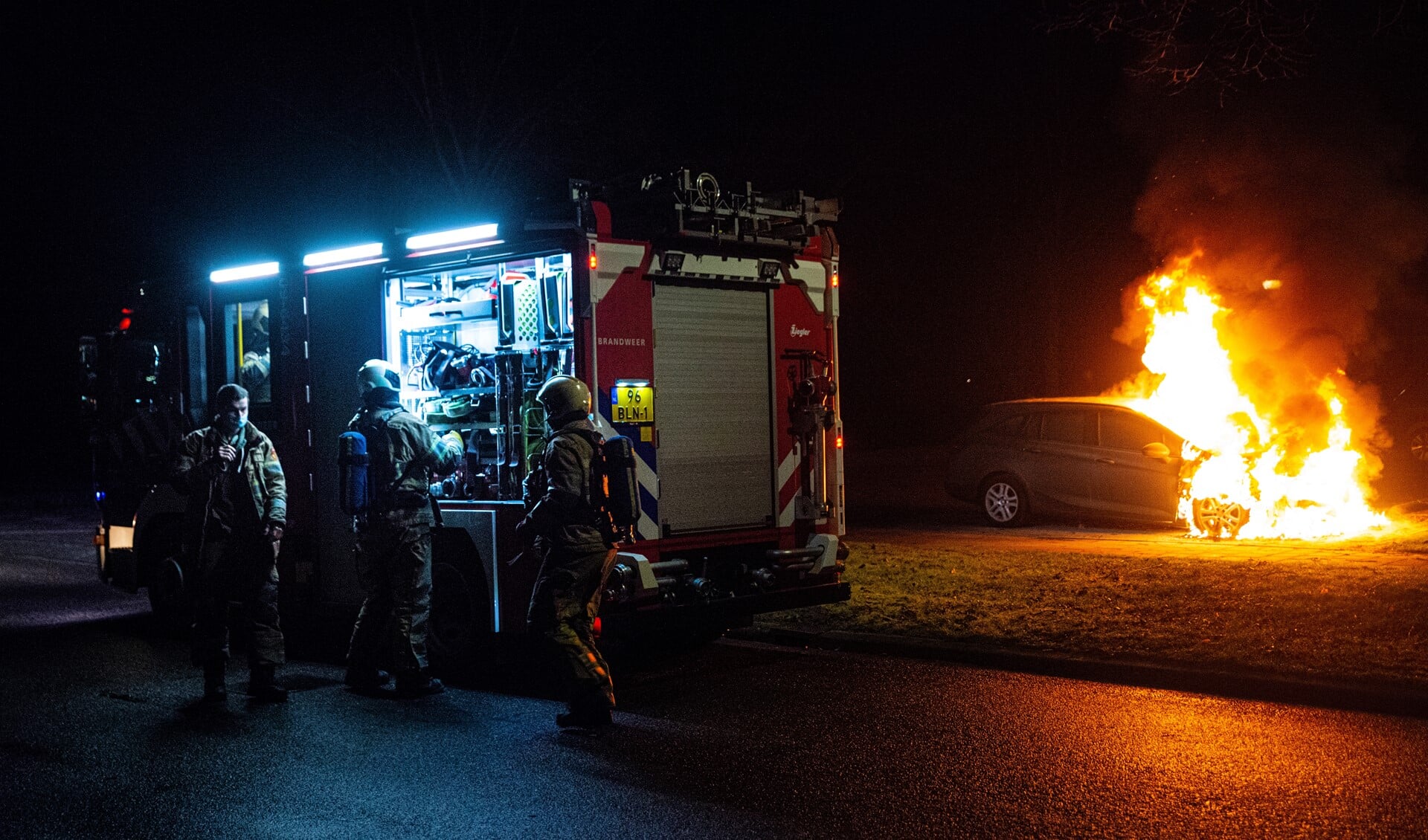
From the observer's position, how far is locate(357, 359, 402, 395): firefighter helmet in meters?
7.82

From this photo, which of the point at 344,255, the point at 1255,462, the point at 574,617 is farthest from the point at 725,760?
the point at 1255,462

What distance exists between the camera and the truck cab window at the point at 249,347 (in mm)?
9820

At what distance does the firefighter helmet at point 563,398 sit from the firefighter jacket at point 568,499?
7cm

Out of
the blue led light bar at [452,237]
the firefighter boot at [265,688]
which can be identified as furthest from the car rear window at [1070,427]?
the firefighter boot at [265,688]

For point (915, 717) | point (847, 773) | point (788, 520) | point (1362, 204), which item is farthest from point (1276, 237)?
point (847, 773)

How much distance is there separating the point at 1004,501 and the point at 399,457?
29.3 ft

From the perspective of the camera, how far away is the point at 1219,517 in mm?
12797

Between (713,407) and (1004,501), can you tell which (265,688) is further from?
(1004,501)

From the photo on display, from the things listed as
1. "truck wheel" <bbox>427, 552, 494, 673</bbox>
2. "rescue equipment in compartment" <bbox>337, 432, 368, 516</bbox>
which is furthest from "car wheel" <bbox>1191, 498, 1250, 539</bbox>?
"rescue equipment in compartment" <bbox>337, 432, 368, 516</bbox>

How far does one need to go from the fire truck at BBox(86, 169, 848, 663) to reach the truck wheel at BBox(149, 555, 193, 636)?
0.19 ft

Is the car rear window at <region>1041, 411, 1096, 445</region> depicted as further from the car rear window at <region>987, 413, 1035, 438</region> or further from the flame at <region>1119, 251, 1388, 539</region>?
the flame at <region>1119, 251, 1388, 539</region>

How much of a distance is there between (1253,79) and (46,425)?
115ft

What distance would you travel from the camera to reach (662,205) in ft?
25.9

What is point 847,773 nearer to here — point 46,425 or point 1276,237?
point 1276,237
